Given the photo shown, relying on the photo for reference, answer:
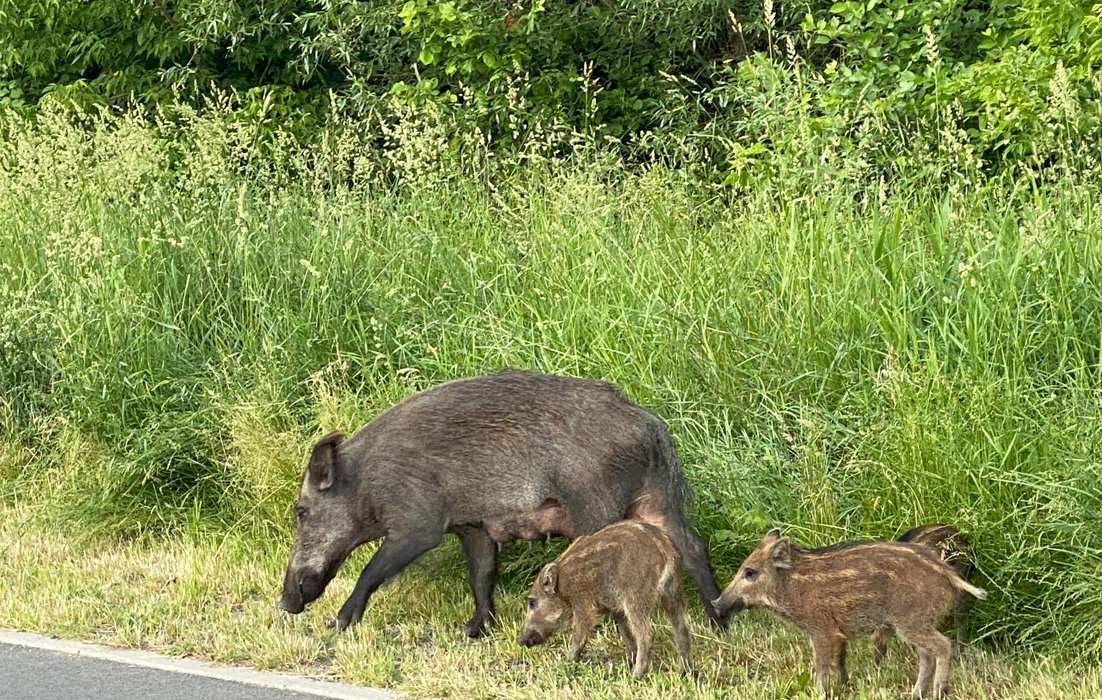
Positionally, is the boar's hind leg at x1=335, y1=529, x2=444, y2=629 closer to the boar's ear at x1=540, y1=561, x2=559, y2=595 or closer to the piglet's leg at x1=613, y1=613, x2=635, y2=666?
the boar's ear at x1=540, y1=561, x2=559, y2=595

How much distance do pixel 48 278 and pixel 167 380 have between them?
148cm

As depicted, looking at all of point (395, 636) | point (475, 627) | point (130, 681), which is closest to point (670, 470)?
point (475, 627)

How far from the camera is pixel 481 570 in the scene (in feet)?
24.3

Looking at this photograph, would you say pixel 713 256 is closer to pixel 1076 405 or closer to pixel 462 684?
pixel 1076 405

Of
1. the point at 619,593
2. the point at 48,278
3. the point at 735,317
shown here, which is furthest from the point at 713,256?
the point at 48,278

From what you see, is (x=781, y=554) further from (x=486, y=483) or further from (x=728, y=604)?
(x=486, y=483)

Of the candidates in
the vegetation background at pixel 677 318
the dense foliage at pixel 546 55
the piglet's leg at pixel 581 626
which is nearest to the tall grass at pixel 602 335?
the vegetation background at pixel 677 318

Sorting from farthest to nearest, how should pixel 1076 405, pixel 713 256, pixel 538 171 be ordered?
1. pixel 538 171
2. pixel 713 256
3. pixel 1076 405

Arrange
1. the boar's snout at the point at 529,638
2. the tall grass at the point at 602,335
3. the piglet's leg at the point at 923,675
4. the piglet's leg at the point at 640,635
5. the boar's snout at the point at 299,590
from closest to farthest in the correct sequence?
the piglet's leg at the point at 923,675 < the piglet's leg at the point at 640,635 < the boar's snout at the point at 529,638 < the tall grass at the point at 602,335 < the boar's snout at the point at 299,590

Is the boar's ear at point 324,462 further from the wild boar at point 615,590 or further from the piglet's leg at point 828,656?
the piglet's leg at point 828,656

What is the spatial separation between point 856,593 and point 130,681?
8.74ft

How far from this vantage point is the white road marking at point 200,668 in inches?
256

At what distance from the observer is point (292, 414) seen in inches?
362

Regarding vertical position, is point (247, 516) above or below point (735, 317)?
below
